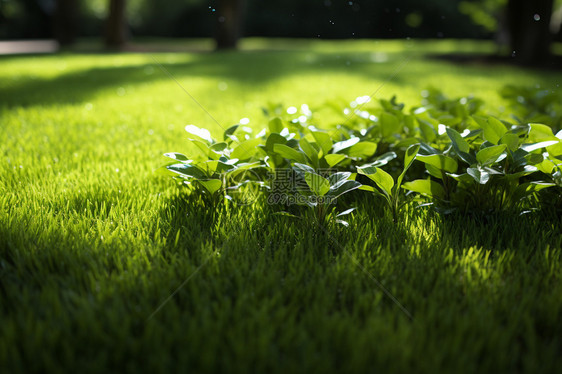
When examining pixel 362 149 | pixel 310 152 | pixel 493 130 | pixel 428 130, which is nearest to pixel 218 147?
pixel 310 152

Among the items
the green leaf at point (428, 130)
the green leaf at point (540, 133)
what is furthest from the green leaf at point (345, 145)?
the green leaf at point (540, 133)

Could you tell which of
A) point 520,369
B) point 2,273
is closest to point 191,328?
point 2,273

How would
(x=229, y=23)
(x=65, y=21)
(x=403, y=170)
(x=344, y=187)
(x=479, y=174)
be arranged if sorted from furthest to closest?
(x=65, y=21), (x=229, y=23), (x=403, y=170), (x=344, y=187), (x=479, y=174)

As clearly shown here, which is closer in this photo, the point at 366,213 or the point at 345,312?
the point at 345,312

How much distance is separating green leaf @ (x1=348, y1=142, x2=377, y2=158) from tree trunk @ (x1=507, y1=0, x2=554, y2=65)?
802cm

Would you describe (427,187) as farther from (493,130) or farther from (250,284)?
(250,284)

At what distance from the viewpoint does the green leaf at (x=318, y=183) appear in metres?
1.32

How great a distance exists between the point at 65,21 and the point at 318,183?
57.8 ft

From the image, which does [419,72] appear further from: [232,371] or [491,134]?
[232,371]

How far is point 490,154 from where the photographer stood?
4.46ft

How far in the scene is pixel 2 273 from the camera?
113cm

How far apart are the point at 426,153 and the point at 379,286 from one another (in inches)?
29.1

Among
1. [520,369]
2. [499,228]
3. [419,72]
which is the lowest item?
[520,369]

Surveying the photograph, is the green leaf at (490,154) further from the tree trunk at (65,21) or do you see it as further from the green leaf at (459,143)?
the tree trunk at (65,21)
